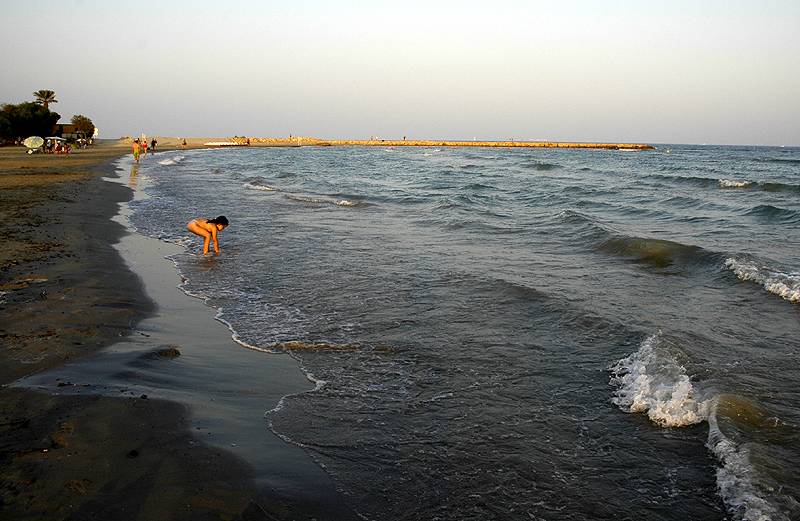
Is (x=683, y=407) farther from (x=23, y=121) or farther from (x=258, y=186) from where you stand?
(x=23, y=121)

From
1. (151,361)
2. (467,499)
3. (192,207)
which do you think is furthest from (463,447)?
(192,207)

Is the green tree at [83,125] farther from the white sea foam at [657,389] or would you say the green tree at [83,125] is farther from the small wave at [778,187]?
the white sea foam at [657,389]

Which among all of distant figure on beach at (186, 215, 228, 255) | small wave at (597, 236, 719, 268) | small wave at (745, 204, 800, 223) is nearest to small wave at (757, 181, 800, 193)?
small wave at (745, 204, 800, 223)

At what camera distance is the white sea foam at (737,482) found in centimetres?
400

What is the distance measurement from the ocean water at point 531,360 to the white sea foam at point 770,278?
1.6 inches

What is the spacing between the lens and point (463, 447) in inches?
192

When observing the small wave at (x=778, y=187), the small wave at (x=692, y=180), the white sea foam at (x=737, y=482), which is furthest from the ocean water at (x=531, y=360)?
the small wave at (x=692, y=180)

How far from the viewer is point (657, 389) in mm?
5922

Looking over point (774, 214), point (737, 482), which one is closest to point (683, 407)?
point (737, 482)

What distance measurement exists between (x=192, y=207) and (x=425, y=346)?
16.5 metres

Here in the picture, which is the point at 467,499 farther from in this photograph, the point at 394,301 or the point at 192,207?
the point at 192,207

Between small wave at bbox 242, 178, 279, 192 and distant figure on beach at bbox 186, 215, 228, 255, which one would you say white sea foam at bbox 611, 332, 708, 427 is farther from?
small wave at bbox 242, 178, 279, 192

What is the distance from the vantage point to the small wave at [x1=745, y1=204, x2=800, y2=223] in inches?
752

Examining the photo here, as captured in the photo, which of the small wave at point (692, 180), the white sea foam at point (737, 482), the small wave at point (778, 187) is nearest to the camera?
the white sea foam at point (737, 482)
